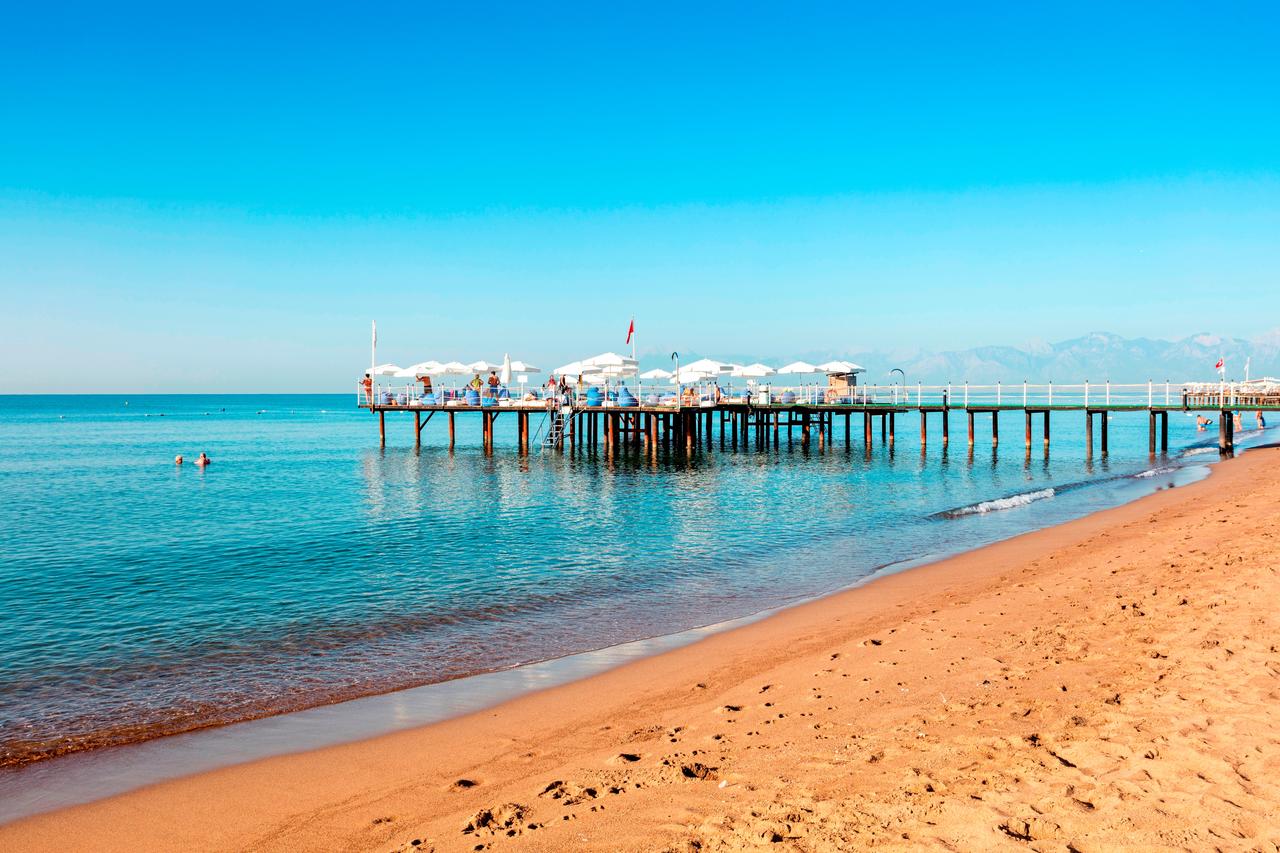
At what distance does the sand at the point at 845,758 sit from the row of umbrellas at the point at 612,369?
1250 inches

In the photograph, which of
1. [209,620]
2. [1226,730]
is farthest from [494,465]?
[1226,730]

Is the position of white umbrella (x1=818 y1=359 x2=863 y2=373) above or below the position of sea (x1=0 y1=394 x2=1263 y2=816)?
above

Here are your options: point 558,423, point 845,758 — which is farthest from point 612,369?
point 845,758

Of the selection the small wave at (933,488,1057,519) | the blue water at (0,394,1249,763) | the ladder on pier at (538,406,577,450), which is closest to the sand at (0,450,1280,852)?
the blue water at (0,394,1249,763)

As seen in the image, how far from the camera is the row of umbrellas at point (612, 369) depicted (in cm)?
4088

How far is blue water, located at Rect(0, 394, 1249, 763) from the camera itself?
359 inches

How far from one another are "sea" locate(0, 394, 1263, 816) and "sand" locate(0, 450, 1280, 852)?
6.37ft

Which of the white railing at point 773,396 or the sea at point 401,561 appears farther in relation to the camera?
the white railing at point 773,396

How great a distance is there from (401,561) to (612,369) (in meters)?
25.6

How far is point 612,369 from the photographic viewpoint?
4066 cm

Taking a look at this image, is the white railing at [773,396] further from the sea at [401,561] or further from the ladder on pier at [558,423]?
the sea at [401,561]

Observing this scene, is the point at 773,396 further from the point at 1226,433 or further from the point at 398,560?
the point at 398,560

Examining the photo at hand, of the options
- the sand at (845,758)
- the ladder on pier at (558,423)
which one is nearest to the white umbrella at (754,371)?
the ladder on pier at (558,423)

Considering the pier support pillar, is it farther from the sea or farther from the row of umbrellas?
the row of umbrellas
